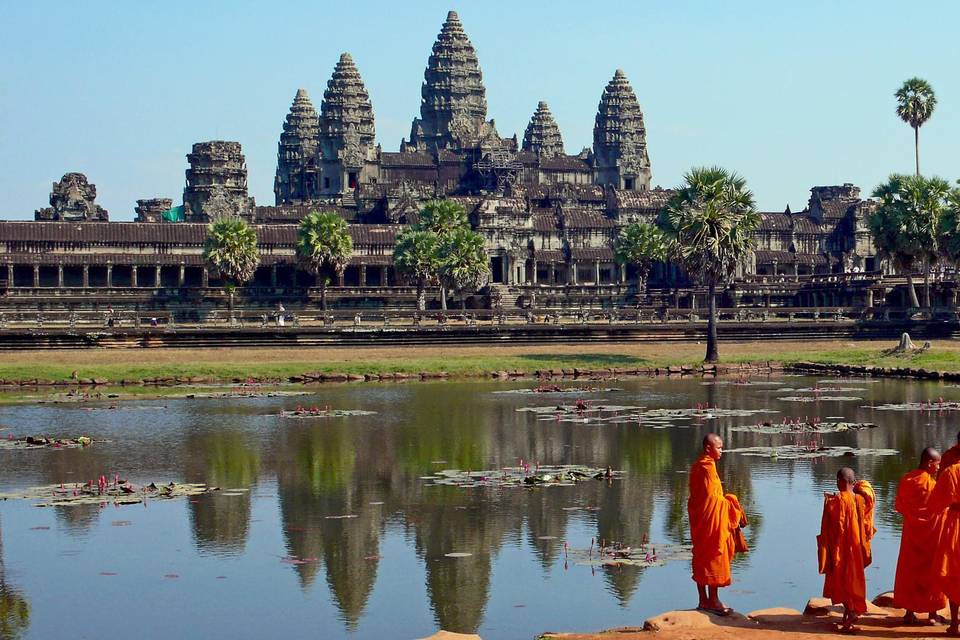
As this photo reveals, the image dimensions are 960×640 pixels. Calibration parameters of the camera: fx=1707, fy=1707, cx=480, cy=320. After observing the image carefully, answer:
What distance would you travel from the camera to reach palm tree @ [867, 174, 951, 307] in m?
87.4

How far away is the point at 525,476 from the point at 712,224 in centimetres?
3677

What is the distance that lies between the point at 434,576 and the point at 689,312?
72.1 meters

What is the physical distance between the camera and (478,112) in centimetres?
18562

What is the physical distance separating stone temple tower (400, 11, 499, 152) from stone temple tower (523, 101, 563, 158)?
352 inches

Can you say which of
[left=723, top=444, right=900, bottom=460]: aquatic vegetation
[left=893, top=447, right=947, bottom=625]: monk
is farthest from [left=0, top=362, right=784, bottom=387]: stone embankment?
[left=893, top=447, right=947, bottom=625]: monk

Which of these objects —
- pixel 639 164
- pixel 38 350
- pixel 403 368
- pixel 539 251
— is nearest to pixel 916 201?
pixel 403 368

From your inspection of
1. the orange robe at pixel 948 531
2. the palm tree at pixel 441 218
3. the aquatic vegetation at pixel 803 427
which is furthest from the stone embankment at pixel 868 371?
the palm tree at pixel 441 218

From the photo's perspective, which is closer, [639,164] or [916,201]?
[916,201]

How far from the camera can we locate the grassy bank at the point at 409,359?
60156 mm

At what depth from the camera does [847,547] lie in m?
18.9

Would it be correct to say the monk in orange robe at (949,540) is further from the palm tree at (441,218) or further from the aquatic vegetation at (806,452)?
the palm tree at (441,218)

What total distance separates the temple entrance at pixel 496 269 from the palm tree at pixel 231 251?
27.7 metres

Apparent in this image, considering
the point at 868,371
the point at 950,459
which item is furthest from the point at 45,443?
the point at 868,371

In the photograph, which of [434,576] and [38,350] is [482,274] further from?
[434,576]
